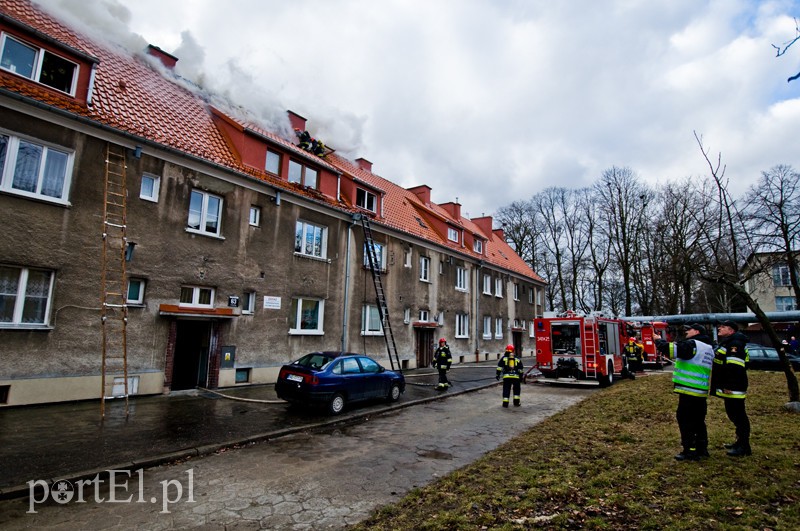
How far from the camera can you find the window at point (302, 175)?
643 inches

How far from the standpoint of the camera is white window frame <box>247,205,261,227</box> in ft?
46.8

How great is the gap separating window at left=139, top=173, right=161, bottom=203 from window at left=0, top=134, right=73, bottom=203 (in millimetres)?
1655

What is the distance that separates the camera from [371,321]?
61.9 ft

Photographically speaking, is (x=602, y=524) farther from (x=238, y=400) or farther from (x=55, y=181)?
(x=55, y=181)

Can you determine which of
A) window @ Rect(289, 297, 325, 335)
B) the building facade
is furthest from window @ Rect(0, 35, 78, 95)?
window @ Rect(289, 297, 325, 335)

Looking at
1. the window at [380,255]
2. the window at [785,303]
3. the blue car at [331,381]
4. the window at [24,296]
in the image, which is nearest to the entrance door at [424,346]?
the window at [380,255]

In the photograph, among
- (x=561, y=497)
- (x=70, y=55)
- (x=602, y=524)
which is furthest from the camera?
(x=70, y=55)

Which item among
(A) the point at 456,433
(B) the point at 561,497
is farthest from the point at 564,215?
(B) the point at 561,497

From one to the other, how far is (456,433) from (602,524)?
4725 millimetres

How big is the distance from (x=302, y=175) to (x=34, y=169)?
829 cm

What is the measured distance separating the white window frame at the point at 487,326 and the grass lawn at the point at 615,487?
774 inches

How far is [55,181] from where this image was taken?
399 inches

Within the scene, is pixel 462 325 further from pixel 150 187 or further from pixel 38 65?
pixel 38 65

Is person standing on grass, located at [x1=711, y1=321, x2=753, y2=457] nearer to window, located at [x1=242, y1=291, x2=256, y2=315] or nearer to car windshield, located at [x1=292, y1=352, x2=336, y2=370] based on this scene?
car windshield, located at [x1=292, y1=352, x2=336, y2=370]
